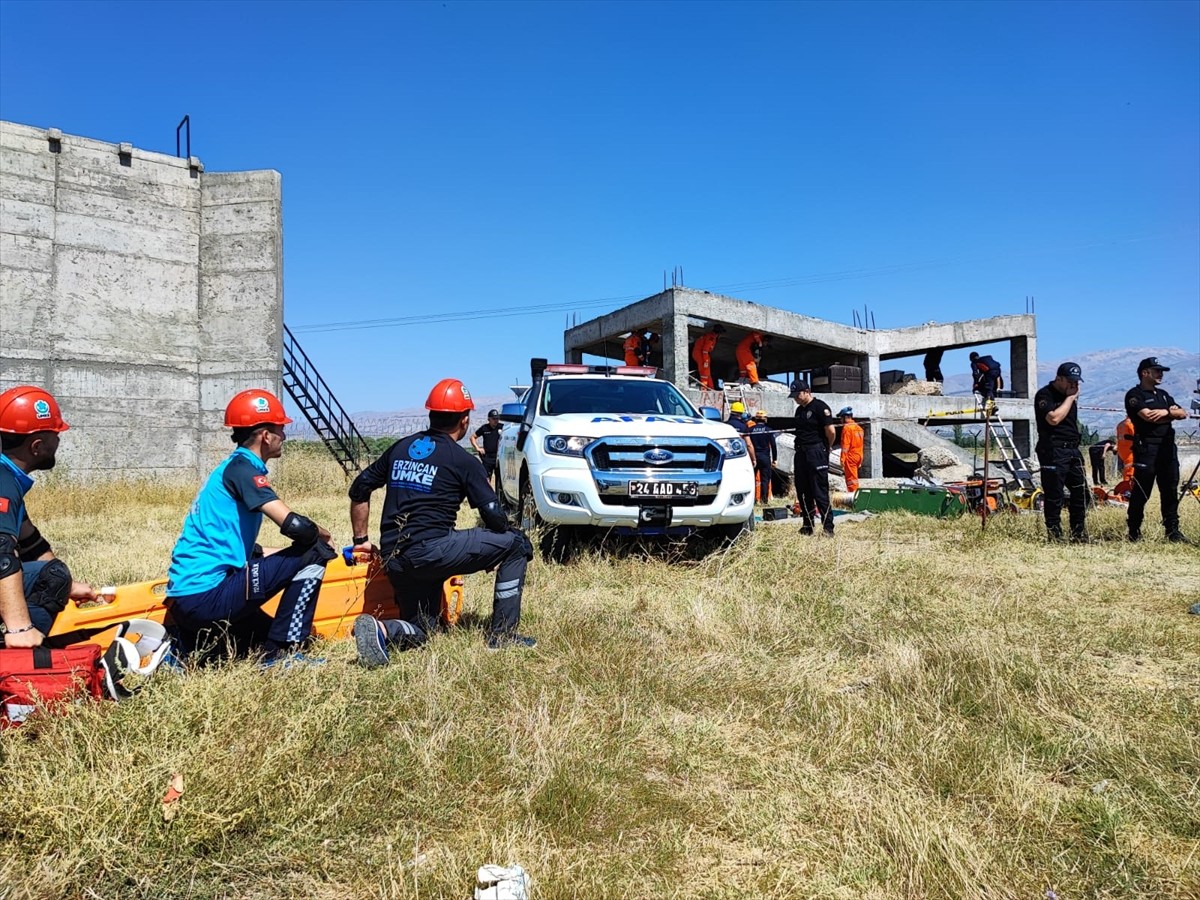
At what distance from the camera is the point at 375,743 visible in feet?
9.67

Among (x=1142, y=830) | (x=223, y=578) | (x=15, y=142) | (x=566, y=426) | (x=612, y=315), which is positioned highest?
(x=15, y=142)

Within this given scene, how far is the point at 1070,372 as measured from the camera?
26.8 ft

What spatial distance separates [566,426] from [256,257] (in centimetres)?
1223

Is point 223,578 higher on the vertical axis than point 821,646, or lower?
higher

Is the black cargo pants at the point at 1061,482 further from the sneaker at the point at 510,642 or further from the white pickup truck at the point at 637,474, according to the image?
the sneaker at the point at 510,642

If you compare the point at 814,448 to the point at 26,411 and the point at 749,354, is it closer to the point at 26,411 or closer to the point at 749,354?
the point at 26,411

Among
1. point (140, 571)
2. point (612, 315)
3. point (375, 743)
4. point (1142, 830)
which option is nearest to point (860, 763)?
point (1142, 830)

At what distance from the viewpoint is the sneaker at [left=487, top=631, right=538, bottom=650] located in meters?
4.17

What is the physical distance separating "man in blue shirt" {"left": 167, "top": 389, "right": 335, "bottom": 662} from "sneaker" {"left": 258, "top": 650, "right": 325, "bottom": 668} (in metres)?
0.03

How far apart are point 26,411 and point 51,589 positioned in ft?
2.85

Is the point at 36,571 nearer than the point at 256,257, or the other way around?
the point at 36,571

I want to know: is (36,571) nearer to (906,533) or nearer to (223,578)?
(223,578)

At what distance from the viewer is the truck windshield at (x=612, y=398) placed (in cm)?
755

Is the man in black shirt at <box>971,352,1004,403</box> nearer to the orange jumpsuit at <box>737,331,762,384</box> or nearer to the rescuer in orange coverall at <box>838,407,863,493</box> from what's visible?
the orange jumpsuit at <box>737,331,762,384</box>
